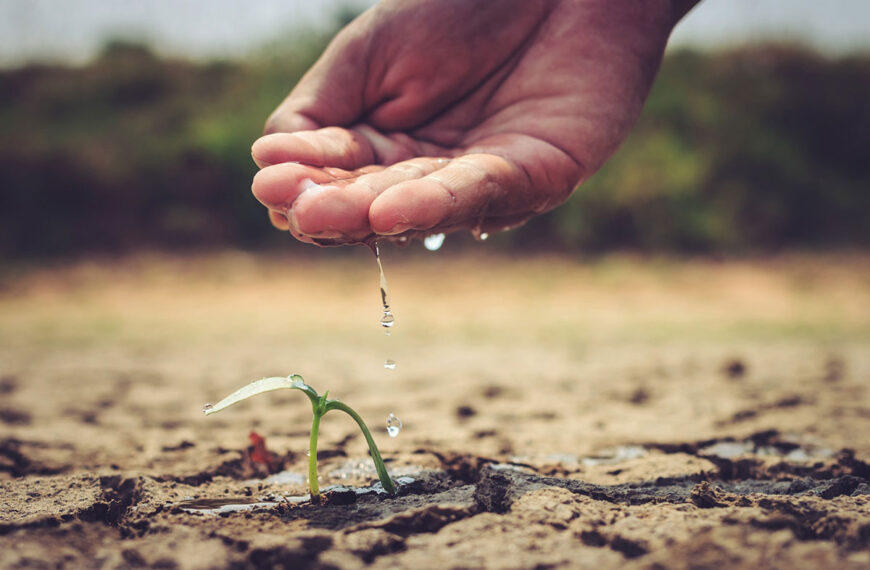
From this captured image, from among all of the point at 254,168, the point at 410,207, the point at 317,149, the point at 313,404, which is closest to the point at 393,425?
the point at 313,404

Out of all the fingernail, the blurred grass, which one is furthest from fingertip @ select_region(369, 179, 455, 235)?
the blurred grass

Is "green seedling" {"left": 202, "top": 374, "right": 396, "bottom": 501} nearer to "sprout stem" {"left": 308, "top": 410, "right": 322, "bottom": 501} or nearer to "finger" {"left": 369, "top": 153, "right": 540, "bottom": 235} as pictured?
"sprout stem" {"left": 308, "top": 410, "right": 322, "bottom": 501}

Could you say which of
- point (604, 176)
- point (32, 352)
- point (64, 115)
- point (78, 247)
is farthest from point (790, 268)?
point (64, 115)

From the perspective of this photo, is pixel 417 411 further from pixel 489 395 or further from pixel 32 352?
pixel 32 352

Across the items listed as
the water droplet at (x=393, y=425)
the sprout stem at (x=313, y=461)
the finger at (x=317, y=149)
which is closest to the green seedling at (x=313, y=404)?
the sprout stem at (x=313, y=461)

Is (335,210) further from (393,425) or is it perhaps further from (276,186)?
(393,425)

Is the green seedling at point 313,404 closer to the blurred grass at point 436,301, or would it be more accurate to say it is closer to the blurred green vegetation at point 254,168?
the blurred grass at point 436,301

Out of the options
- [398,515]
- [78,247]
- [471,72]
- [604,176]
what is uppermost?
[604,176]
